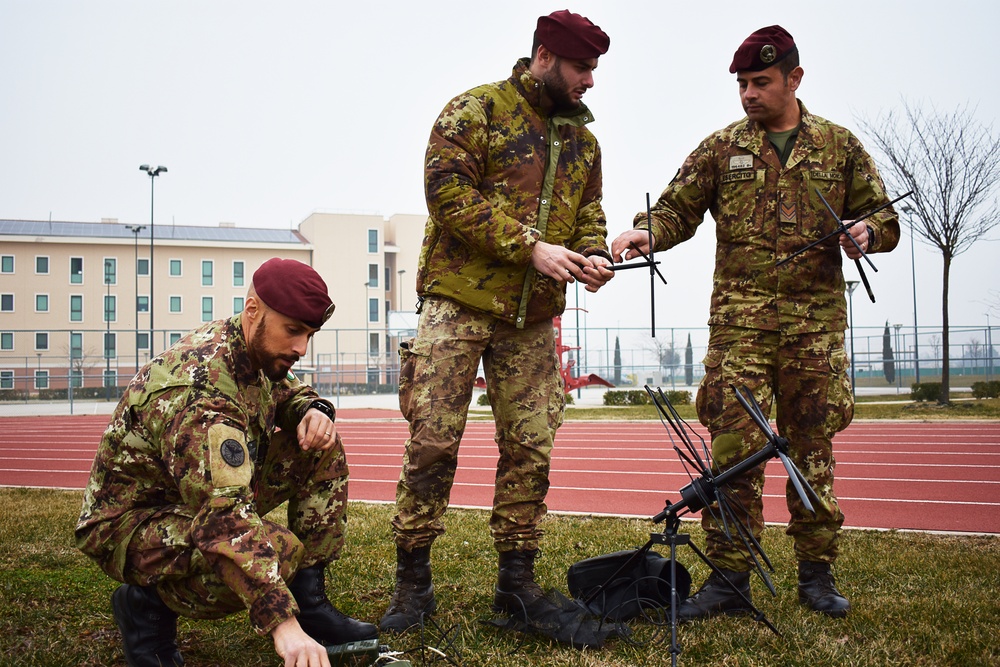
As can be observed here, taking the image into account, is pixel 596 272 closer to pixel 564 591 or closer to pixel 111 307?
pixel 564 591

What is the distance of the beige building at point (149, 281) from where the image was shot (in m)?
53.9

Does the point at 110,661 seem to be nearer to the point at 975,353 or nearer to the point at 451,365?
the point at 451,365

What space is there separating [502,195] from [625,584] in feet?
5.42

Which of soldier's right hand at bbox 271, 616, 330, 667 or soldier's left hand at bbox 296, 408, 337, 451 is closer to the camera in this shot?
soldier's right hand at bbox 271, 616, 330, 667

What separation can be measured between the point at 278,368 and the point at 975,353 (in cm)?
3307

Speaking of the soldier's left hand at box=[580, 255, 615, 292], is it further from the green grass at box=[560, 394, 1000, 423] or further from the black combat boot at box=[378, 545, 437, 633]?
the green grass at box=[560, 394, 1000, 423]

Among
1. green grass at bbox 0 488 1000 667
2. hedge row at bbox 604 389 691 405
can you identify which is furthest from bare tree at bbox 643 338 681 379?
green grass at bbox 0 488 1000 667

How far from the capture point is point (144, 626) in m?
→ 2.76

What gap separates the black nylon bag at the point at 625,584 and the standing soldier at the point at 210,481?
3.04 feet

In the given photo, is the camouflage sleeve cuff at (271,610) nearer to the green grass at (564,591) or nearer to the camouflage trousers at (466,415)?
the green grass at (564,591)

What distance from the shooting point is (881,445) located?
11.5m

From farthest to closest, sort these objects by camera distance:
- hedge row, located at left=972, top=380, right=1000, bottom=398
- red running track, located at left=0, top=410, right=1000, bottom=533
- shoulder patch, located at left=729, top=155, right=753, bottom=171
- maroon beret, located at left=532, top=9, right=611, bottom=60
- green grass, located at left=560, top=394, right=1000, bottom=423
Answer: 1. hedge row, located at left=972, top=380, right=1000, bottom=398
2. green grass, located at left=560, top=394, right=1000, bottom=423
3. red running track, located at left=0, top=410, right=1000, bottom=533
4. shoulder patch, located at left=729, top=155, right=753, bottom=171
5. maroon beret, located at left=532, top=9, right=611, bottom=60

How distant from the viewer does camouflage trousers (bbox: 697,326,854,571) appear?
373cm

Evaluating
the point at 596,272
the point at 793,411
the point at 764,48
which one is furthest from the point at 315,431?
the point at 764,48
